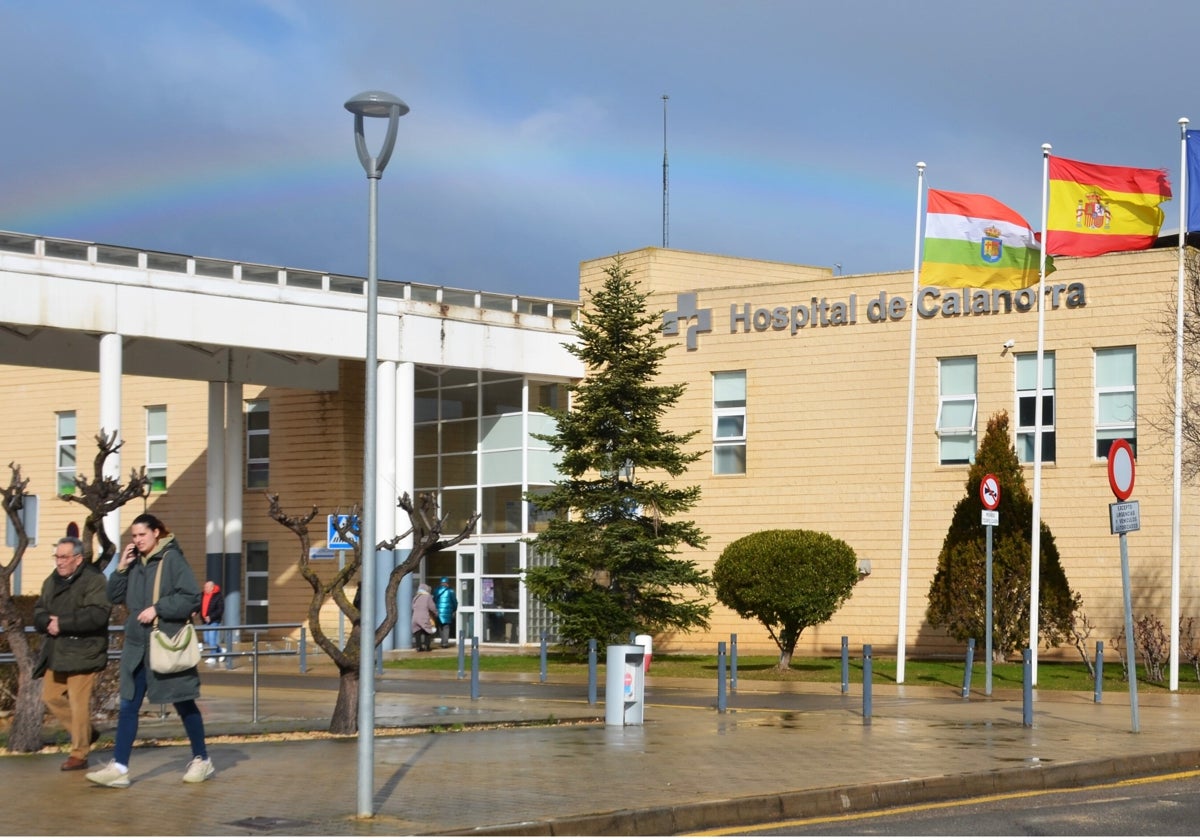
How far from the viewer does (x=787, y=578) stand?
28688 mm

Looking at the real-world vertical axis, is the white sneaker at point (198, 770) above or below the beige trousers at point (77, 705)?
below

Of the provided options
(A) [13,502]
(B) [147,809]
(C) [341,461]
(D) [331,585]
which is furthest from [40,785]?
(C) [341,461]

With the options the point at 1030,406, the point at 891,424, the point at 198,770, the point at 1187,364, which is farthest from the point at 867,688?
the point at 891,424

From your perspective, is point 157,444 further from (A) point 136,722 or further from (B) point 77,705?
(A) point 136,722

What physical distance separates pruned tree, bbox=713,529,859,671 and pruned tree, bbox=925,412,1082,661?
2.21m

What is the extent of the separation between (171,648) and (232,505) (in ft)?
86.6

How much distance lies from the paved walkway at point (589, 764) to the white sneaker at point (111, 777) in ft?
0.34

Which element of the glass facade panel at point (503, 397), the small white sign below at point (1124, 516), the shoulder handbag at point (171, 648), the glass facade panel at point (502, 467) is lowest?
the shoulder handbag at point (171, 648)

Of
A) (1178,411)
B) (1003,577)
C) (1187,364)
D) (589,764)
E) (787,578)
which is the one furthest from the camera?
(1187,364)

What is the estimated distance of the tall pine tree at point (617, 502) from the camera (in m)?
32.3

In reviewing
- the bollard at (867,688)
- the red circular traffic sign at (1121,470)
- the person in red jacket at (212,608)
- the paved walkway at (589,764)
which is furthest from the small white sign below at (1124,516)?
the person in red jacket at (212,608)

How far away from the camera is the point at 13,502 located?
590 inches

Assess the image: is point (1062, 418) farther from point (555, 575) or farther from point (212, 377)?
point (212, 377)

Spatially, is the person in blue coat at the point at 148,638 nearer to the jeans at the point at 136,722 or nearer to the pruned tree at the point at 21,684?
the jeans at the point at 136,722
